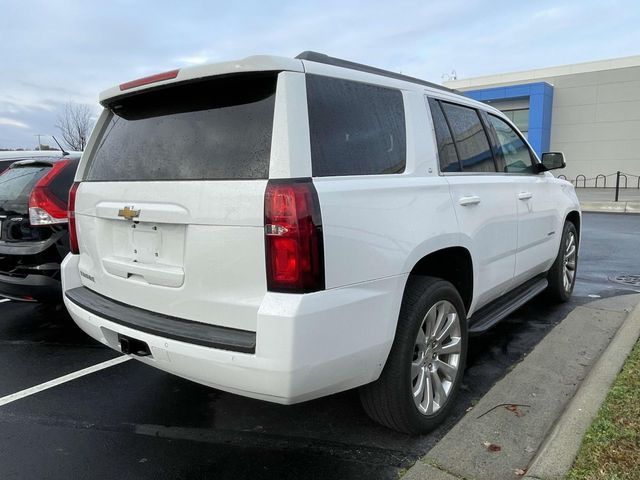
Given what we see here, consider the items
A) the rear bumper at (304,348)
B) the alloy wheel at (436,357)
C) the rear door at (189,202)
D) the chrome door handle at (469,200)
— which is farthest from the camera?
the chrome door handle at (469,200)

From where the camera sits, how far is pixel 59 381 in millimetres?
3686

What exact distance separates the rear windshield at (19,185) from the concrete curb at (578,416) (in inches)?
171

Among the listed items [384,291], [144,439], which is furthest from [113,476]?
[384,291]

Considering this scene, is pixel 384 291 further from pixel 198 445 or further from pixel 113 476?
pixel 113 476

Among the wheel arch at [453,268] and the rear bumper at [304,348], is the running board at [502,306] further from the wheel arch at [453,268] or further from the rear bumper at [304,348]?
the rear bumper at [304,348]

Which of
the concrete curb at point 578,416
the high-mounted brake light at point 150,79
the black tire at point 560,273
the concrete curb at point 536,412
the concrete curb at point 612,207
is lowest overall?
the concrete curb at point 612,207

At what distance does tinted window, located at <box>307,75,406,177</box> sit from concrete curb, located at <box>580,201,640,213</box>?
1516 centimetres

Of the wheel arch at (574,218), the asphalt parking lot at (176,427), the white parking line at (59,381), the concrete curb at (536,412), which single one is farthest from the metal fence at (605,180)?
the white parking line at (59,381)

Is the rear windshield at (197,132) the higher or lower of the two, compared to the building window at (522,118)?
lower

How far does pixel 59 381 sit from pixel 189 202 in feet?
7.28

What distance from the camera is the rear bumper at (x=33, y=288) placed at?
4129mm

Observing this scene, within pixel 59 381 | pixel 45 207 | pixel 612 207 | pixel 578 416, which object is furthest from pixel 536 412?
pixel 612 207

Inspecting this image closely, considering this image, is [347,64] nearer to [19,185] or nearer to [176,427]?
[176,427]

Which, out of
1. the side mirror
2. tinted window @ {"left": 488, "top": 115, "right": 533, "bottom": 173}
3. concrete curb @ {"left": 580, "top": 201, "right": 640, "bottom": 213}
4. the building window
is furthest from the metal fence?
tinted window @ {"left": 488, "top": 115, "right": 533, "bottom": 173}
